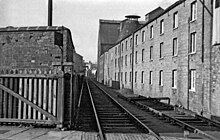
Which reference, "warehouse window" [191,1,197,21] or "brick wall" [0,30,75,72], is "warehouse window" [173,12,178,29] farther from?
"brick wall" [0,30,75,72]

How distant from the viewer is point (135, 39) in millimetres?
34500

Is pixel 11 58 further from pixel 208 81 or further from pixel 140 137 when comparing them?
pixel 208 81

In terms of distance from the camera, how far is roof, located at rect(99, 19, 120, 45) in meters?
82.7

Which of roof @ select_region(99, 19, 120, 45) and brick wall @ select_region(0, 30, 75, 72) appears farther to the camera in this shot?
roof @ select_region(99, 19, 120, 45)

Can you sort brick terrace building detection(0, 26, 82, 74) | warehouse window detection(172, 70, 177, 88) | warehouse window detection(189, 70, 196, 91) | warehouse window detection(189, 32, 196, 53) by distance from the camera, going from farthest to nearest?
warehouse window detection(172, 70, 177, 88), warehouse window detection(189, 32, 196, 53), warehouse window detection(189, 70, 196, 91), brick terrace building detection(0, 26, 82, 74)

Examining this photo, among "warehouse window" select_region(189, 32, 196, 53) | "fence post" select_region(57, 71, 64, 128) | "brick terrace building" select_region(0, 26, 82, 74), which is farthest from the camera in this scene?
"warehouse window" select_region(189, 32, 196, 53)

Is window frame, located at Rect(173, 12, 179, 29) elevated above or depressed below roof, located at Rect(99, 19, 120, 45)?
below

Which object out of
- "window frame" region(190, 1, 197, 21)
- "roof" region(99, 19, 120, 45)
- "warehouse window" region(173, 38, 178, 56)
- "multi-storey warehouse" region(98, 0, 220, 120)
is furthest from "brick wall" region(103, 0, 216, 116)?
"roof" region(99, 19, 120, 45)

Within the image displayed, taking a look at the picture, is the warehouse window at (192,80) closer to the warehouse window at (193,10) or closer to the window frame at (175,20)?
the warehouse window at (193,10)

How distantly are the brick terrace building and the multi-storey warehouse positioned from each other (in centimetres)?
783

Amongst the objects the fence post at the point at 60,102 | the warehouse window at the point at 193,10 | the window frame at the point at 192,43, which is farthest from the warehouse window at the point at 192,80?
the fence post at the point at 60,102

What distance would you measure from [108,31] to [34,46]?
72.6 metres

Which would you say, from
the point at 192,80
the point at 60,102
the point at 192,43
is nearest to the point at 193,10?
the point at 192,43

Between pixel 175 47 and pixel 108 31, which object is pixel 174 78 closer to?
pixel 175 47
